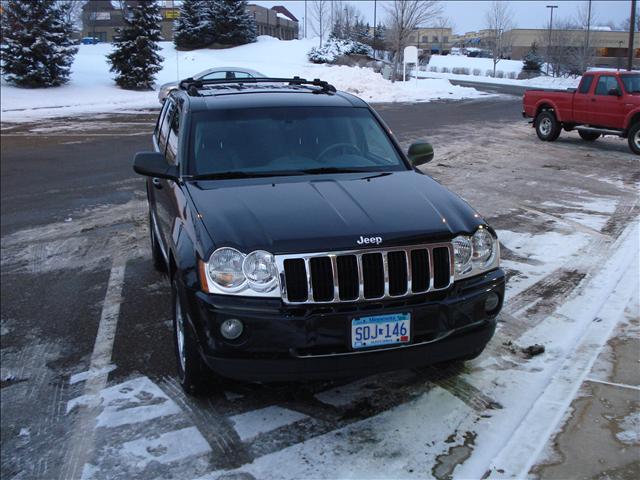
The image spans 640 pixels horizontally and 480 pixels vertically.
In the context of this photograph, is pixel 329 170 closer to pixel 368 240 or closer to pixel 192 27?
pixel 368 240

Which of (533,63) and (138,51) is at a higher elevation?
(533,63)

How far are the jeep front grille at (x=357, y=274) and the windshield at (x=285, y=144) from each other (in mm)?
1357

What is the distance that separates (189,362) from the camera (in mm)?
3857

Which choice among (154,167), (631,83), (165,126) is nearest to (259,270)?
(154,167)

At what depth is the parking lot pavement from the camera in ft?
11.1

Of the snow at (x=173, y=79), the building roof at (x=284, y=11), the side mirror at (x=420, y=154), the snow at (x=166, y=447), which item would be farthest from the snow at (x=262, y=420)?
the building roof at (x=284, y=11)

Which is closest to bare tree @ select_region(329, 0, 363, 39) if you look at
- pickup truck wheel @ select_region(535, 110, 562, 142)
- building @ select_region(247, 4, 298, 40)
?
building @ select_region(247, 4, 298, 40)

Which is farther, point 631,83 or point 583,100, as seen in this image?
point 583,100

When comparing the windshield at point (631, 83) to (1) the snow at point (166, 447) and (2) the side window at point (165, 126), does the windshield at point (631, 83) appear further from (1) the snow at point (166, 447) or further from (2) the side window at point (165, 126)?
(1) the snow at point (166, 447)

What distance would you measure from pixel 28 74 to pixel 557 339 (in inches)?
1157

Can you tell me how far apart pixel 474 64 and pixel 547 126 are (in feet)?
184

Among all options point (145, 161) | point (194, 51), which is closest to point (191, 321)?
point (145, 161)

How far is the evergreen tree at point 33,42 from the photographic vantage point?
1133 inches

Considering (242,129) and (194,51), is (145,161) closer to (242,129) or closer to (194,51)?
(242,129)
